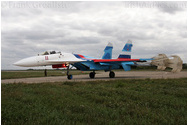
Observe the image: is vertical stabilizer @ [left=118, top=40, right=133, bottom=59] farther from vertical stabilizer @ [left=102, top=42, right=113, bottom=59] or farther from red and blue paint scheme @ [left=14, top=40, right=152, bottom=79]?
vertical stabilizer @ [left=102, top=42, right=113, bottom=59]

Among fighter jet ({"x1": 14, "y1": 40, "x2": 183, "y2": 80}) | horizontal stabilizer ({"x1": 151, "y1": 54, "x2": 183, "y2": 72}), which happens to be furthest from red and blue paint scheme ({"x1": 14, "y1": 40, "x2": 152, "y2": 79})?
horizontal stabilizer ({"x1": 151, "y1": 54, "x2": 183, "y2": 72})

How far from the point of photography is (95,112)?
4977mm

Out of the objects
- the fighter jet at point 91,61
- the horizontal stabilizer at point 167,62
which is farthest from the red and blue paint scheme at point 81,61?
the horizontal stabilizer at point 167,62

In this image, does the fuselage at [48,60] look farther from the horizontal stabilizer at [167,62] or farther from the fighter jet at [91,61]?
the horizontal stabilizer at [167,62]

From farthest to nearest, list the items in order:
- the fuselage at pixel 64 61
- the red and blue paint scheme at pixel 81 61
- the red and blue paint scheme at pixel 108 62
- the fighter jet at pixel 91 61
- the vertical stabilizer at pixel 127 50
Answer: the vertical stabilizer at pixel 127 50
the red and blue paint scheme at pixel 108 62
the fighter jet at pixel 91 61
the red and blue paint scheme at pixel 81 61
the fuselage at pixel 64 61

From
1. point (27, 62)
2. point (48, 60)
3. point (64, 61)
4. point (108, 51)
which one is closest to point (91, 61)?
point (64, 61)

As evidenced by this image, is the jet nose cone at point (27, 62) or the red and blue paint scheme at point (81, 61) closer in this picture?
the jet nose cone at point (27, 62)

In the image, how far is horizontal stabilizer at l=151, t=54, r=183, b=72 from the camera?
769 inches

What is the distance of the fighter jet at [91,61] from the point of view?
16.9m

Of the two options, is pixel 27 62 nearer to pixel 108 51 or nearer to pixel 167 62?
pixel 108 51

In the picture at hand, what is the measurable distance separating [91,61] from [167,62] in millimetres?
8244

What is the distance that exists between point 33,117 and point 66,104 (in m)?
1.46

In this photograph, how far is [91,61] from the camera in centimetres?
1973

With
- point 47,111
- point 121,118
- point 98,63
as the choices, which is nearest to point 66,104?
point 47,111
